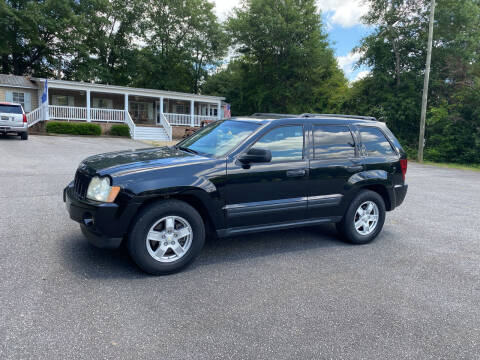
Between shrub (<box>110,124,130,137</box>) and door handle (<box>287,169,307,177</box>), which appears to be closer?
door handle (<box>287,169,307,177</box>)

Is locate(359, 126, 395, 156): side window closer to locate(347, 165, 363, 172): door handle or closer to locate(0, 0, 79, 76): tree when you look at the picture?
locate(347, 165, 363, 172): door handle

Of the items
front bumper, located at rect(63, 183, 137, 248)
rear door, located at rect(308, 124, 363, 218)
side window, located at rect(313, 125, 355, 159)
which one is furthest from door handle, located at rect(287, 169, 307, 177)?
front bumper, located at rect(63, 183, 137, 248)

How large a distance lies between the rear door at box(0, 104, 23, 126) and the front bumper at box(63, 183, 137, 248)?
56.0ft

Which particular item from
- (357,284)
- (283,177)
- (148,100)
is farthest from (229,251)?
(148,100)

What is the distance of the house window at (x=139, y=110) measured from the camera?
34.6 metres

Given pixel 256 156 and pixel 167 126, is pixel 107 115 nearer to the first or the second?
pixel 167 126

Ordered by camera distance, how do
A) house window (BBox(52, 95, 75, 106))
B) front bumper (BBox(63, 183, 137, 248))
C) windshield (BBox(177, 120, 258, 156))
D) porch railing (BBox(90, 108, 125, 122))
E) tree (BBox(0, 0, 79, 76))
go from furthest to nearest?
1. tree (BBox(0, 0, 79, 76))
2. house window (BBox(52, 95, 75, 106))
3. porch railing (BBox(90, 108, 125, 122))
4. windshield (BBox(177, 120, 258, 156))
5. front bumper (BBox(63, 183, 137, 248))

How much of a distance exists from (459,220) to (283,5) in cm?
3378

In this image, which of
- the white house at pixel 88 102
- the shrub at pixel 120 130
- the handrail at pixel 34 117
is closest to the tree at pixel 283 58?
the white house at pixel 88 102

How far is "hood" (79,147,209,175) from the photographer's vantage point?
394 centimetres

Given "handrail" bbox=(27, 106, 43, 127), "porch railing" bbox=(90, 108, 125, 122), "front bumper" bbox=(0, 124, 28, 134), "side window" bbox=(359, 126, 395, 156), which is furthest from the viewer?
"porch railing" bbox=(90, 108, 125, 122)

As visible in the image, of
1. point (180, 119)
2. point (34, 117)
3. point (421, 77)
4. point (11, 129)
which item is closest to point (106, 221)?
point (11, 129)

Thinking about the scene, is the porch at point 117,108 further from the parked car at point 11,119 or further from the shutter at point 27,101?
the parked car at point 11,119

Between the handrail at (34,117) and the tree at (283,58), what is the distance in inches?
819
